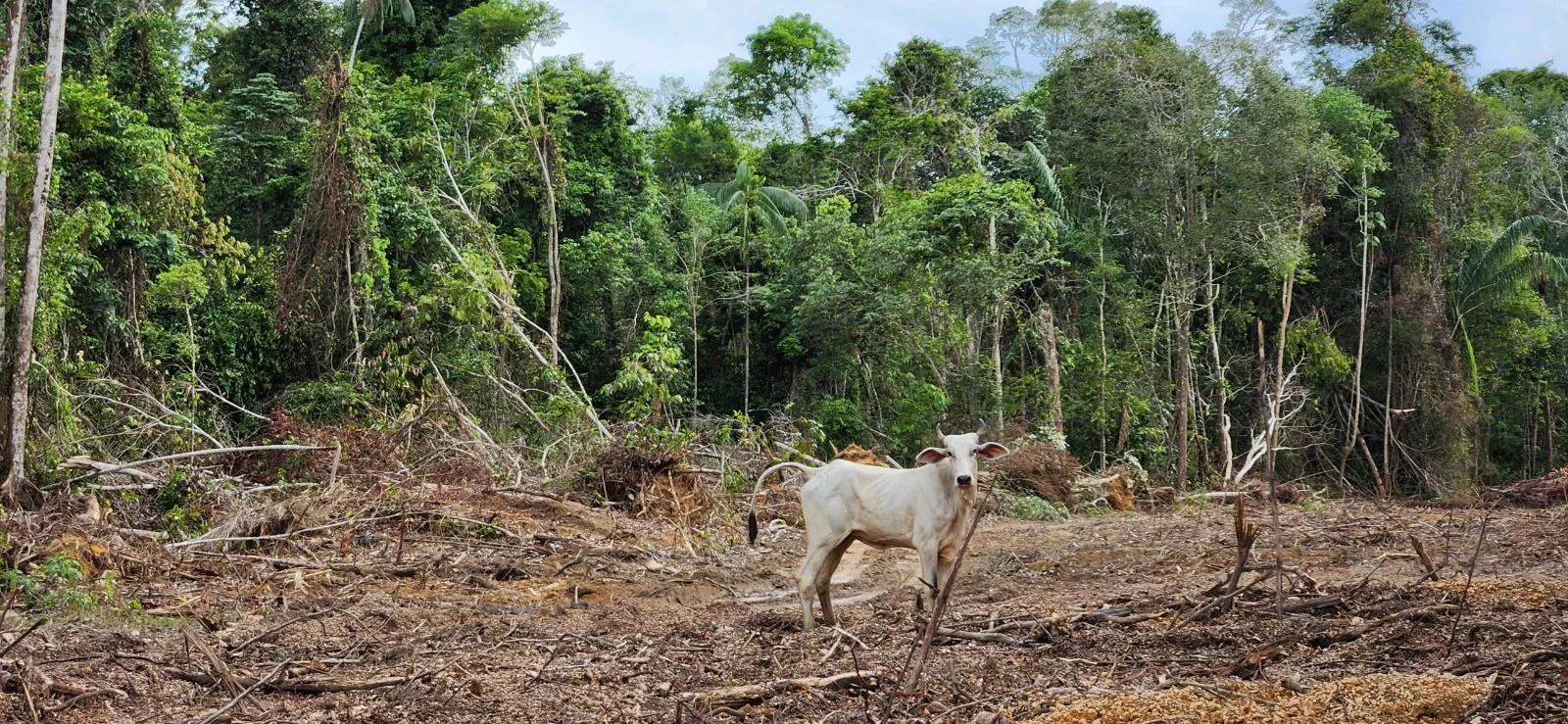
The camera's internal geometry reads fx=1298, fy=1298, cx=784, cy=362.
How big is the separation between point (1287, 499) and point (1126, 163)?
7.16 m

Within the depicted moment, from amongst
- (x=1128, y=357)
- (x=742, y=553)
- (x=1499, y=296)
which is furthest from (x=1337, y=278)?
(x=742, y=553)

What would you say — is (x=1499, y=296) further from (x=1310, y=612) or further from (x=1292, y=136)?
(x=1310, y=612)

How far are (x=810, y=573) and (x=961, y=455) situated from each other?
1.14 m

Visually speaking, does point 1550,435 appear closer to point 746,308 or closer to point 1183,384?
point 1183,384

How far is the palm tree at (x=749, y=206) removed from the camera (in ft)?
86.6

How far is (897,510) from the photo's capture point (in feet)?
25.8

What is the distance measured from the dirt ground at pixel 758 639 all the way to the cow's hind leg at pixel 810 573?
13 centimetres

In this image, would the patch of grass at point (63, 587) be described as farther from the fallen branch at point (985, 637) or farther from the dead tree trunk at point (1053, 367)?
the dead tree trunk at point (1053, 367)

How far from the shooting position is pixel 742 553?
39.3 feet

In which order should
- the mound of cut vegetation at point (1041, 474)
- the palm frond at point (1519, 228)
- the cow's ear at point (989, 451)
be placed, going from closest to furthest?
the cow's ear at point (989, 451) < the mound of cut vegetation at point (1041, 474) < the palm frond at point (1519, 228)

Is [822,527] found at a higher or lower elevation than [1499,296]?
lower

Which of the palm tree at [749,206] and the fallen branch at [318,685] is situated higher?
the palm tree at [749,206]

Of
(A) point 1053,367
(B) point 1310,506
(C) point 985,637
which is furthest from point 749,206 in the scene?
(C) point 985,637

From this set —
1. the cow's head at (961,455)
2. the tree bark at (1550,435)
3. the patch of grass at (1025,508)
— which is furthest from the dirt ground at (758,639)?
the tree bark at (1550,435)
